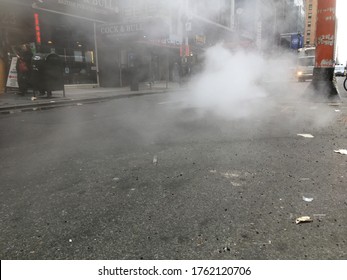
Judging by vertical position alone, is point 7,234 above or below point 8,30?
below

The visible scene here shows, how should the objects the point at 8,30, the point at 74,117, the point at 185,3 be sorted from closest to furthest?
the point at 185,3, the point at 74,117, the point at 8,30

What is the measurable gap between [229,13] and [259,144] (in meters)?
4.45

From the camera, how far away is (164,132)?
4.99m

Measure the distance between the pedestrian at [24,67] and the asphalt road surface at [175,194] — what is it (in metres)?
6.41

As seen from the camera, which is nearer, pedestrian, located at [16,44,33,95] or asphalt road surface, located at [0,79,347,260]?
asphalt road surface, located at [0,79,347,260]

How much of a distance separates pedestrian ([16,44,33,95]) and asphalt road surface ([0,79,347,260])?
641cm

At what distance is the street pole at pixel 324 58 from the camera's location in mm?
8711

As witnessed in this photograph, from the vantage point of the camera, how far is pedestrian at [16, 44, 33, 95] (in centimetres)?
Result: 1052

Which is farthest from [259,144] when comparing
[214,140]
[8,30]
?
[8,30]

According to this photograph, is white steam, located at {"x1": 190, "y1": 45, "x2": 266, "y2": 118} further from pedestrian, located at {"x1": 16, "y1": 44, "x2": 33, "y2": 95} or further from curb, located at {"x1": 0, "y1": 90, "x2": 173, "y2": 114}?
pedestrian, located at {"x1": 16, "y1": 44, "x2": 33, "y2": 95}

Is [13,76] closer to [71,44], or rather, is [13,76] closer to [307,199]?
[71,44]

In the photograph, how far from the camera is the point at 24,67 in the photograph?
1056 centimetres

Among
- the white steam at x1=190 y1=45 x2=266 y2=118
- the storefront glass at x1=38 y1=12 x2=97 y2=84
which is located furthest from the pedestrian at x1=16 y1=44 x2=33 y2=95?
the white steam at x1=190 y1=45 x2=266 y2=118

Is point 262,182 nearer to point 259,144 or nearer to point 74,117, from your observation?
point 259,144
